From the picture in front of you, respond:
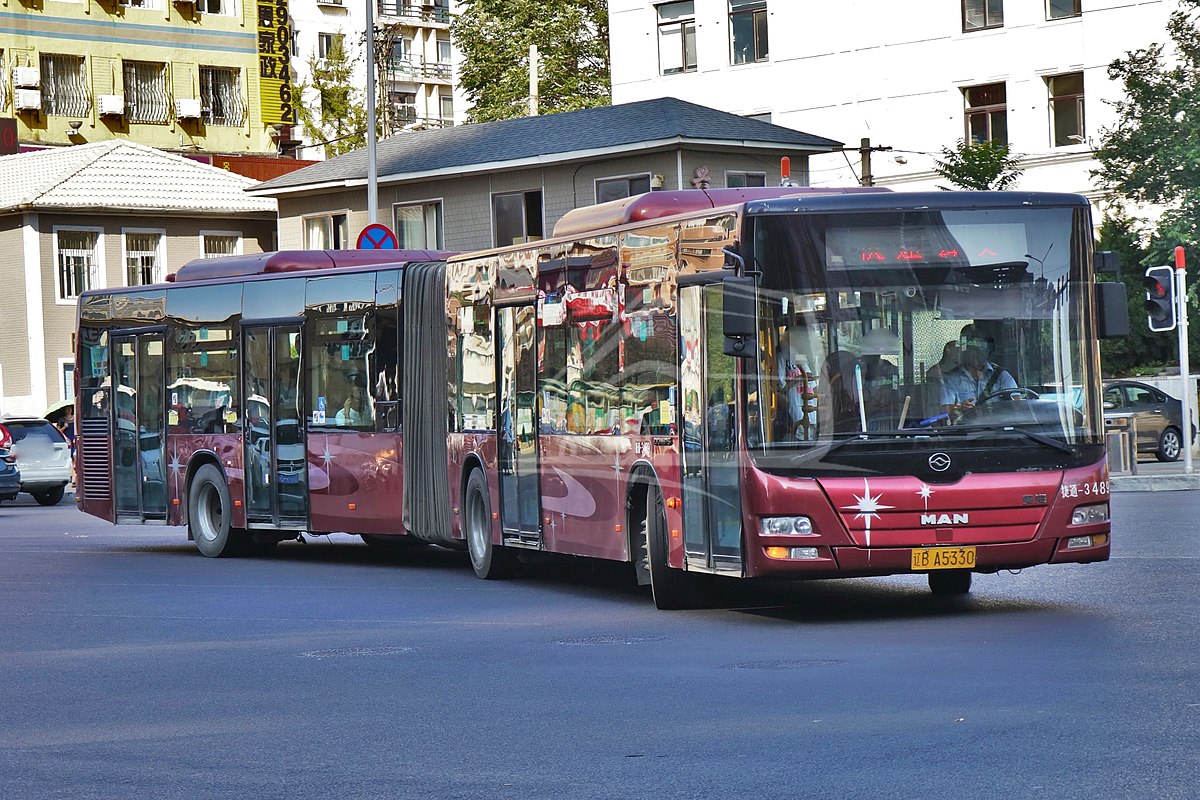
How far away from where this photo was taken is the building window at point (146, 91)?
65.3m

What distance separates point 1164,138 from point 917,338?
29132 mm

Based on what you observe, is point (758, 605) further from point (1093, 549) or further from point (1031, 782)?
point (1031, 782)

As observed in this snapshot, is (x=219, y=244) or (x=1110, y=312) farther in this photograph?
(x=219, y=244)

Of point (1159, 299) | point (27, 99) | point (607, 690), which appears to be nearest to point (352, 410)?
point (1159, 299)

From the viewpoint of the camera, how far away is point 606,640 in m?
13.2

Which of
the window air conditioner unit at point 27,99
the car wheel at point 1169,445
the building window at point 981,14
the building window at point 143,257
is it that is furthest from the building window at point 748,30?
the car wheel at point 1169,445

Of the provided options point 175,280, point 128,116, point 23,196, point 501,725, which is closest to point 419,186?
point 23,196

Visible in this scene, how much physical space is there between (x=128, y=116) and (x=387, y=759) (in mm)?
58526

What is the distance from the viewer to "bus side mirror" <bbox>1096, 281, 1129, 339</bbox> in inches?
546

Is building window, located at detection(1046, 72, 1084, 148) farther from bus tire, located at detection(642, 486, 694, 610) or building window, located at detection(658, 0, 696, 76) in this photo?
bus tire, located at detection(642, 486, 694, 610)

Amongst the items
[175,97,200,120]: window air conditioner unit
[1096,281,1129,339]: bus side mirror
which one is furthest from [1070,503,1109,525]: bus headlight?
[175,97,200,120]: window air conditioner unit

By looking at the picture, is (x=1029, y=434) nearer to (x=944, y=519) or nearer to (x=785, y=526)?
(x=944, y=519)

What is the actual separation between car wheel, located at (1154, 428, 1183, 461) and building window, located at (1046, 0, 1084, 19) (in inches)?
626

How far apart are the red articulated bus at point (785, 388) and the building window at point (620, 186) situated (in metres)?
24.9
